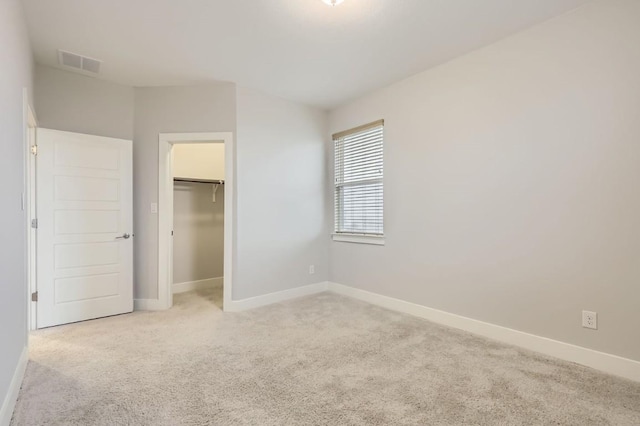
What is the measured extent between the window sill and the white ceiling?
6.07 feet

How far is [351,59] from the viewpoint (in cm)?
304

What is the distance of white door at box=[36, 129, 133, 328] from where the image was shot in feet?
10.1

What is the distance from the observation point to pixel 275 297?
3961 millimetres

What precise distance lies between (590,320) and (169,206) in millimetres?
4096

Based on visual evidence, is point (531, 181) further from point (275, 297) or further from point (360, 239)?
point (275, 297)

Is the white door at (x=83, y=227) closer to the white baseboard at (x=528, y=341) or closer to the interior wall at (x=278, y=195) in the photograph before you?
the interior wall at (x=278, y=195)

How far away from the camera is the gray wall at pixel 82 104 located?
125 inches

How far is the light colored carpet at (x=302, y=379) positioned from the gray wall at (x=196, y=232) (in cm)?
162

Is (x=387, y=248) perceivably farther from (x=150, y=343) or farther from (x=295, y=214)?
(x=150, y=343)

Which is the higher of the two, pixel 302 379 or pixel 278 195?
pixel 278 195

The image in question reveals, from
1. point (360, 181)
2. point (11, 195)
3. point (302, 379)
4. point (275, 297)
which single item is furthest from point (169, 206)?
point (302, 379)

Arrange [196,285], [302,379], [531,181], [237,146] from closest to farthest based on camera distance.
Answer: [302,379] < [531,181] < [237,146] < [196,285]

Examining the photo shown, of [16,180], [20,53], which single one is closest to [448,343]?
[16,180]

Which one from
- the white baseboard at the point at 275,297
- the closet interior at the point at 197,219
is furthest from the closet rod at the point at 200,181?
the white baseboard at the point at 275,297
